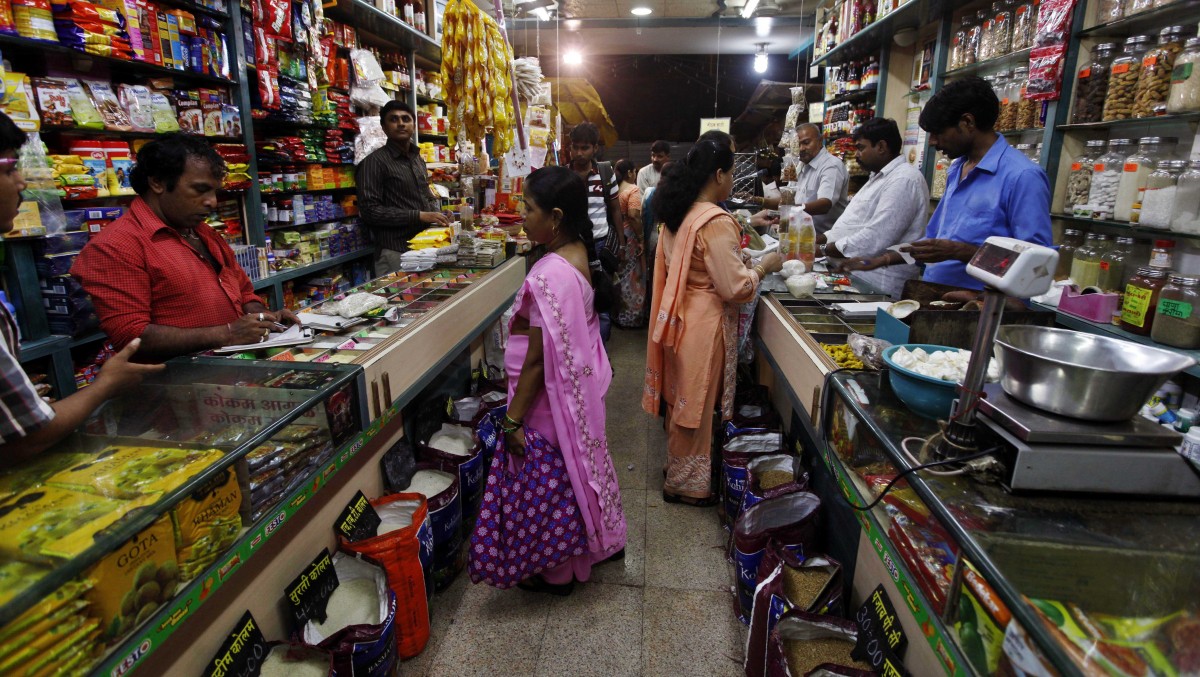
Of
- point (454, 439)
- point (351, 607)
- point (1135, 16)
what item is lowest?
point (351, 607)

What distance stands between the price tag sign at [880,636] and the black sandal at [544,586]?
1.13 meters

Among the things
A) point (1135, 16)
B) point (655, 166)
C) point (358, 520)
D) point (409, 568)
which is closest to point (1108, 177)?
point (1135, 16)

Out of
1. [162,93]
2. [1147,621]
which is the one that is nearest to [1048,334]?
[1147,621]

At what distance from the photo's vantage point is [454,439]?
298cm

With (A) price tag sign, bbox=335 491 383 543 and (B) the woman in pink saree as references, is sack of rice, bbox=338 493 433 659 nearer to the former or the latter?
(A) price tag sign, bbox=335 491 383 543

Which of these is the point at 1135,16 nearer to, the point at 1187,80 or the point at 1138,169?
the point at 1187,80

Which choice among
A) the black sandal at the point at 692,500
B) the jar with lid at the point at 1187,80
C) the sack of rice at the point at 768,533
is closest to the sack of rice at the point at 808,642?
the sack of rice at the point at 768,533

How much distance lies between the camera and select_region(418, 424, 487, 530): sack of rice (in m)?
2.63

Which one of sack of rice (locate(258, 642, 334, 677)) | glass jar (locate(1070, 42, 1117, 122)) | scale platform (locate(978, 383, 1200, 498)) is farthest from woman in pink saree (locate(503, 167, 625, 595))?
glass jar (locate(1070, 42, 1117, 122))

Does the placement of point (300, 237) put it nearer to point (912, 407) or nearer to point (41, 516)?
point (41, 516)

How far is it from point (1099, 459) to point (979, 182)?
175 cm

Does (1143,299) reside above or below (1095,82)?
below

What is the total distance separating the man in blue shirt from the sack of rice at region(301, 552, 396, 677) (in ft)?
7.14

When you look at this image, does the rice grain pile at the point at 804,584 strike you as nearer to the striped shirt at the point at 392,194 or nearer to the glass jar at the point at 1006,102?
the glass jar at the point at 1006,102
